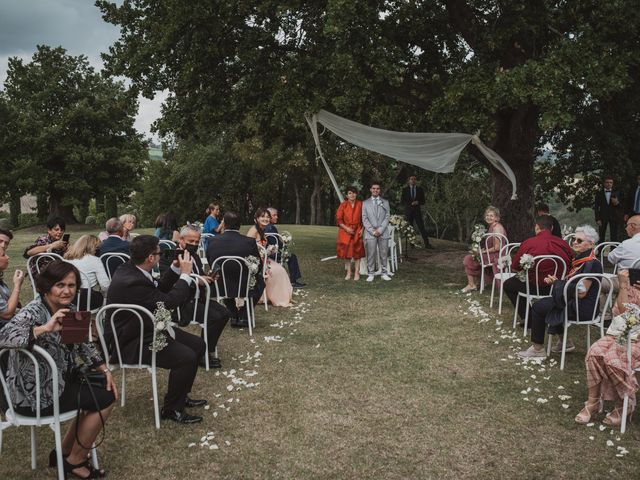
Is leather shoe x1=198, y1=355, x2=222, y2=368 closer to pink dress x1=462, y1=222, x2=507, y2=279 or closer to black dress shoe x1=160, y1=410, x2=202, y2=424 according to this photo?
black dress shoe x1=160, y1=410, x2=202, y2=424

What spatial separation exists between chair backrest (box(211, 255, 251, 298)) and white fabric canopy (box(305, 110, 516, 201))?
15.0ft

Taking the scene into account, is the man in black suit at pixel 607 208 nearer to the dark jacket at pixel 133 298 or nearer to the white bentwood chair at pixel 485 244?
the white bentwood chair at pixel 485 244

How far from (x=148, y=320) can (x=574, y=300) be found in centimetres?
391

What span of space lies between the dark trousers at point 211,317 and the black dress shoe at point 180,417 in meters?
1.29

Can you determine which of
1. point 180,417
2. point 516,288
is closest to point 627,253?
point 516,288

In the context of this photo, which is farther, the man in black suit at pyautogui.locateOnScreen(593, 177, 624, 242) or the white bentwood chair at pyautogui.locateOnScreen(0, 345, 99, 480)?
the man in black suit at pyautogui.locateOnScreen(593, 177, 624, 242)

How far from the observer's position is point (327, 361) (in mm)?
5871

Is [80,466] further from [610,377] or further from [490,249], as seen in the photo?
[490,249]

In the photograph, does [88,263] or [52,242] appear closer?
[88,263]

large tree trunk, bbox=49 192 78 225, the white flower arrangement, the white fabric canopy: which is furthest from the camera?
large tree trunk, bbox=49 192 78 225

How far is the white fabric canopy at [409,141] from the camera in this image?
10781mm

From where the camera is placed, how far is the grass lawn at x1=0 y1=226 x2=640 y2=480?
3.70 metres

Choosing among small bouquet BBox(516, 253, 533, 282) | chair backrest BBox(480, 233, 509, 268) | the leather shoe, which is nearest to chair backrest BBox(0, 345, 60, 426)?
the leather shoe

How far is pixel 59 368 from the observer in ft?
11.3
